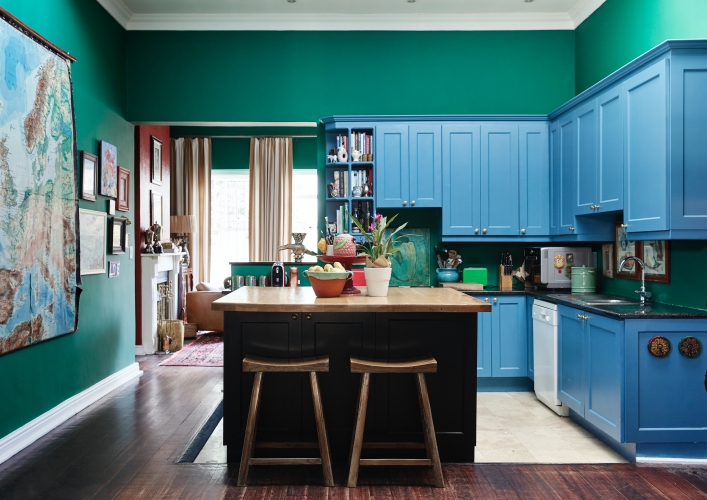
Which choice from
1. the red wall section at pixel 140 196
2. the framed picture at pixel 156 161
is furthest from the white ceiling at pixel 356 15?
the framed picture at pixel 156 161

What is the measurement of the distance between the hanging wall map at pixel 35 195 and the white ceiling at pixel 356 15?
5.12 ft

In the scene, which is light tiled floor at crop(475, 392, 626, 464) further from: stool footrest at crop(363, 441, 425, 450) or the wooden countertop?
the wooden countertop

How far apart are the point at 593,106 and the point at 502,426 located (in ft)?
8.18

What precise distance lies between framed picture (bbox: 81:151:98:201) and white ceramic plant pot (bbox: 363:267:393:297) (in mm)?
2473

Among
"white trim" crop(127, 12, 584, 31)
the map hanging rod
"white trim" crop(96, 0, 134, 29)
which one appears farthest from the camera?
"white trim" crop(127, 12, 584, 31)

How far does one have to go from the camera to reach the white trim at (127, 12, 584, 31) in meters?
5.36

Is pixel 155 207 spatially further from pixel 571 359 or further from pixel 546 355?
pixel 571 359

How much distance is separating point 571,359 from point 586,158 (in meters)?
1.59

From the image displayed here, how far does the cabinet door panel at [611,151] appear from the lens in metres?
3.88

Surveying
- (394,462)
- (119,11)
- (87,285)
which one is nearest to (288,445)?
(394,462)

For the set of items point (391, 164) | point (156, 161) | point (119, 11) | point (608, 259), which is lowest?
point (608, 259)

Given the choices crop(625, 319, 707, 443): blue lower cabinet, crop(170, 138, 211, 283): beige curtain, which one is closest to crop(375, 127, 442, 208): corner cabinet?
crop(625, 319, 707, 443): blue lower cabinet

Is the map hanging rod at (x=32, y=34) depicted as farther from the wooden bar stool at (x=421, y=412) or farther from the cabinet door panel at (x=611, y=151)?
the cabinet door panel at (x=611, y=151)

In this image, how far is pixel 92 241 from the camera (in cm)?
461
